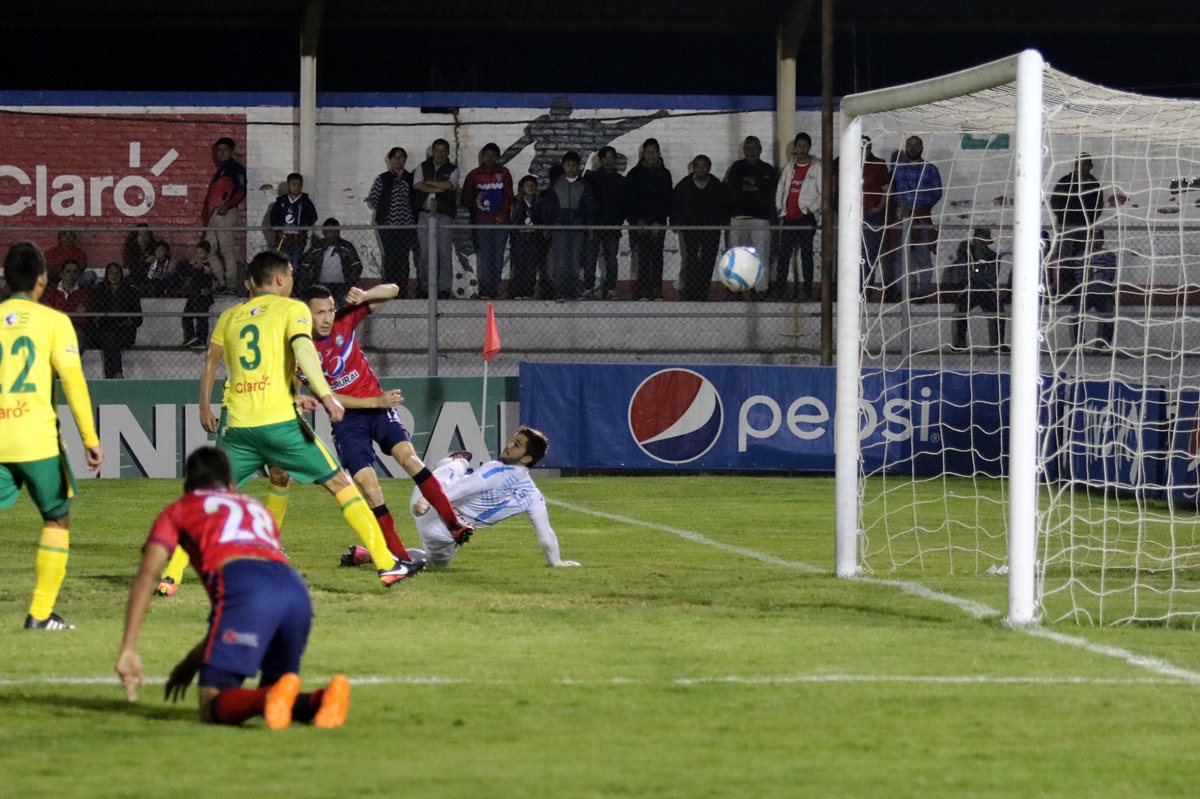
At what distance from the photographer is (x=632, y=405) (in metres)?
20.8

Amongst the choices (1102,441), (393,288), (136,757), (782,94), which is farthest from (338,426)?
(782,94)

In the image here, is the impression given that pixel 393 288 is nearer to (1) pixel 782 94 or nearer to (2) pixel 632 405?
(2) pixel 632 405

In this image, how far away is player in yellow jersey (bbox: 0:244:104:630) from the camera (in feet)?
28.3

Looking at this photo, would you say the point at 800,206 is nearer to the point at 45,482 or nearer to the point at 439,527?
the point at 439,527

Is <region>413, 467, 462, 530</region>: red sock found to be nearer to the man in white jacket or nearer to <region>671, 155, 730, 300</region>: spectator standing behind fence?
the man in white jacket

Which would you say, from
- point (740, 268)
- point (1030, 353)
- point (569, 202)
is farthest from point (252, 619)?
point (569, 202)

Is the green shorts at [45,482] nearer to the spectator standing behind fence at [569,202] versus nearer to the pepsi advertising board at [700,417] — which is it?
the pepsi advertising board at [700,417]

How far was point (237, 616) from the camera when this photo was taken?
6.11m

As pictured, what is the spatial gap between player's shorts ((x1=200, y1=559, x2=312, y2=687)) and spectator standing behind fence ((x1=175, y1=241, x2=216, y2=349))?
15408 millimetres

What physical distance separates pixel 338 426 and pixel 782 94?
15.6 m

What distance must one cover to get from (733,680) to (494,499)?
434 centimetres

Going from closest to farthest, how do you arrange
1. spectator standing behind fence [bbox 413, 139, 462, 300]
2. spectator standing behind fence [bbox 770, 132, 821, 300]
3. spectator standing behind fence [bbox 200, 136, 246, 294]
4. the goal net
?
the goal net < spectator standing behind fence [bbox 413, 139, 462, 300] < spectator standing behind fence [bbox 770, 132, 821, 300] < spectator standing behind fence [bbox 200, 136, 246, 294]

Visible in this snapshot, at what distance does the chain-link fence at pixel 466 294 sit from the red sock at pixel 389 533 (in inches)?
391

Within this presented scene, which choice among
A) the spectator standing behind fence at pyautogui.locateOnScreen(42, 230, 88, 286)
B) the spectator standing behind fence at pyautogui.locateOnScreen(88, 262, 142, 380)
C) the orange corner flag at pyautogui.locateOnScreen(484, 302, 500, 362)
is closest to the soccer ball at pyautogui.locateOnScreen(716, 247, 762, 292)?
the orange corner flag at pyautogui.locateOnScreen(484, 302, 500, 362)
